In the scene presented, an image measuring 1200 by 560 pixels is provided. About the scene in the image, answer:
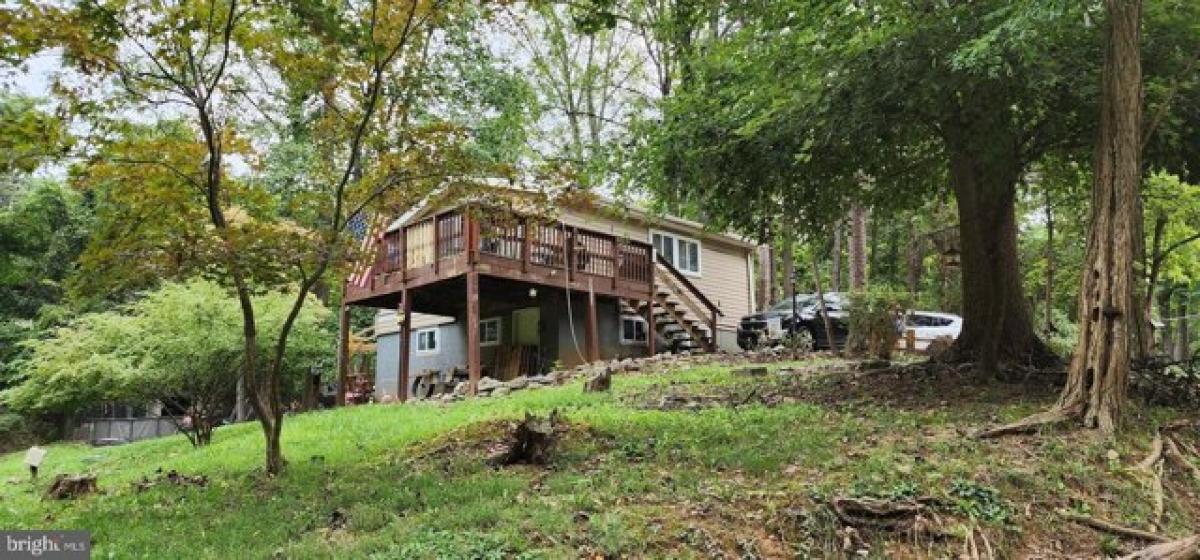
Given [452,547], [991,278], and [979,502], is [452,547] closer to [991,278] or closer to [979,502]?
[979,502]

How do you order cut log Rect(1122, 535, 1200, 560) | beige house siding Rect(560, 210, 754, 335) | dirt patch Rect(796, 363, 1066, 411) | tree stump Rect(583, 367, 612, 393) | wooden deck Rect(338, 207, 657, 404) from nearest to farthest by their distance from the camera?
cut log Rect(1122, 535, 1200, 560) → dirt patch Rect(796, 363, 1066, 411) → tree stump Rect(583, 367, 612, 393) → wooden deck Rect(338, 207, 657, 404) → beige house siding Rect(560, 210, 754, 335)

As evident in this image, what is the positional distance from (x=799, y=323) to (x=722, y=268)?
12.9ft

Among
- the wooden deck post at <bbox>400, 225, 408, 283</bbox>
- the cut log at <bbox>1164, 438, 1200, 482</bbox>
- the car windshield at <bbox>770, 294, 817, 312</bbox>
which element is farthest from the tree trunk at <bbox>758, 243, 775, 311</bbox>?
the cut log at <bbox>1164, 438, 1200, 482</bbox>

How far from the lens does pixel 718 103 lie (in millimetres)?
10586

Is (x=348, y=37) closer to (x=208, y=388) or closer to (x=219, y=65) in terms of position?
(x=219, y=65)

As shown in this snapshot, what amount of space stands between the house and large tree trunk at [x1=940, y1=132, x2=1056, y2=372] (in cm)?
477

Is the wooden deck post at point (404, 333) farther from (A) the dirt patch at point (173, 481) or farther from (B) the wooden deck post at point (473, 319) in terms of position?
(A) the dirt patch at point (173, 481)

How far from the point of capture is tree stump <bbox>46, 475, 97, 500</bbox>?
320 inches

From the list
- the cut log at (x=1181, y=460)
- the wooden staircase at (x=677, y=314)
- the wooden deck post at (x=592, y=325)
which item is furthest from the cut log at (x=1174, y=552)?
the wooden staircase at (x=677, y=314)

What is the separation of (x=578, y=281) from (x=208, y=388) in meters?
7.26

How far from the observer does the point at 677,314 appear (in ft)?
64.4

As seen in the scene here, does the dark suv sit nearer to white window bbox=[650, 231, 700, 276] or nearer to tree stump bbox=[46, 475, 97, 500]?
white window bbox=[650, 231, 700, 276]
